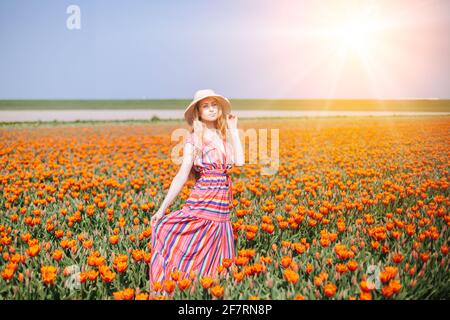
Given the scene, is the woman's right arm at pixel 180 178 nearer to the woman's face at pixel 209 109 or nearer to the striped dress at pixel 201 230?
the striped dress at pixel 201 230

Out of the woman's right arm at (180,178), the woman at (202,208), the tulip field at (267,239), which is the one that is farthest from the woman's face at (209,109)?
the tulip field at (267,239)

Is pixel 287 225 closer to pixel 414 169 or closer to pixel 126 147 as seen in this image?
pixel 414 169

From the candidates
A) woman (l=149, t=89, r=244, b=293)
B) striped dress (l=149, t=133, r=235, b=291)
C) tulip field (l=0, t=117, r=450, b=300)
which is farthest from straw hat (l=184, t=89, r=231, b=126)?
tulip field (l=0, t=117, r=450, b=300)

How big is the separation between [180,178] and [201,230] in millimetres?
424

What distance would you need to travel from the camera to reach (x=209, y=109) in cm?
286

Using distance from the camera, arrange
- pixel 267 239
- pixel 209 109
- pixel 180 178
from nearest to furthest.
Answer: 1. pixel 180 178
2. pixel 209 109
3. pixel 267 239

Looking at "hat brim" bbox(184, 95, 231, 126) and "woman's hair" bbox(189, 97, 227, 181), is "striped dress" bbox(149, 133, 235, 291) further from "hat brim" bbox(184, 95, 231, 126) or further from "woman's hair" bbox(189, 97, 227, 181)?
"hat brim" bbox(184, 95, 231, 126)

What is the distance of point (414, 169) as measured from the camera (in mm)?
5133

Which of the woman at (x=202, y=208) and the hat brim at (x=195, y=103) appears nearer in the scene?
the woman at (x=202, y=208)

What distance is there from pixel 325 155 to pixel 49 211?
5097 millimetres

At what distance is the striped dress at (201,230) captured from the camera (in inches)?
102

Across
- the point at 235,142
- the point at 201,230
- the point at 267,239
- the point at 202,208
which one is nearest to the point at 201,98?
the point at 235,142

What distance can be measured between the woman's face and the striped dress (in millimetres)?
212

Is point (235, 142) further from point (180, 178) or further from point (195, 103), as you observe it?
point (180, 178)
